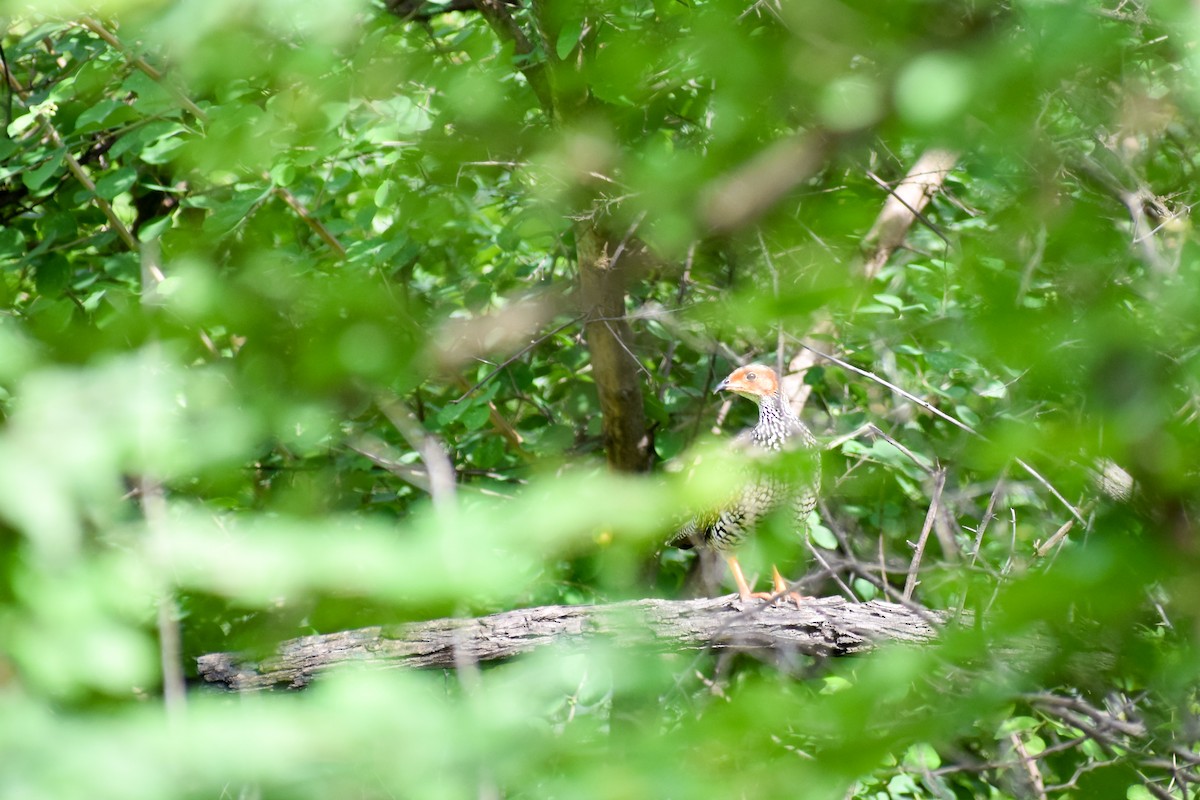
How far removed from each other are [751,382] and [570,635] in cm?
170

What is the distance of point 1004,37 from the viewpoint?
1.19 metres

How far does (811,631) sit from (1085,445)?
2.50 metres

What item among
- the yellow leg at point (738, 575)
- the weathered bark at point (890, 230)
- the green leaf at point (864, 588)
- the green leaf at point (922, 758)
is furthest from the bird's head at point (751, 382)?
the green leaf at point (922, 758)

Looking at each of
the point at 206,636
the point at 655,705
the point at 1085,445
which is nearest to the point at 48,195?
the point at 206,636

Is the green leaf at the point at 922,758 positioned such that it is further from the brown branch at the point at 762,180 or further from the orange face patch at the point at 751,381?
the brown branch at the point at 762,180

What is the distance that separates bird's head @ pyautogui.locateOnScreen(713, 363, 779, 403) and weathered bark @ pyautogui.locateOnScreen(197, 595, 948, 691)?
3.64ft

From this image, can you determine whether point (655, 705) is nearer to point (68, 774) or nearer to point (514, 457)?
point (68, 774)

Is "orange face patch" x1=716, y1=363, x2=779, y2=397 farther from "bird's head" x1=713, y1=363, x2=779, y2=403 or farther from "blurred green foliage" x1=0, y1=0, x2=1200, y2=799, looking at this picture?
"blurred green foliage" x1=0, y1=0, x2=1200, y2=799

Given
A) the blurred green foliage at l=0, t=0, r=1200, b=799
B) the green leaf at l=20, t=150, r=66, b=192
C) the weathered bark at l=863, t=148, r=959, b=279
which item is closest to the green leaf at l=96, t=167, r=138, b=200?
the green leaf at l=20, t=150, r=66, b=192

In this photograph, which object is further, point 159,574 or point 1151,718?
point 1151,718

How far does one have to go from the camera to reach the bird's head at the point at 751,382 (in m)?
4.36

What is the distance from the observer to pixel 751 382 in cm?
441

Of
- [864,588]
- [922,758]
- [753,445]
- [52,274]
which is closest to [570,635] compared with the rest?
[922,758]

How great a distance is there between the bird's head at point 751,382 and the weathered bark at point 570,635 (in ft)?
3.64
